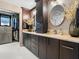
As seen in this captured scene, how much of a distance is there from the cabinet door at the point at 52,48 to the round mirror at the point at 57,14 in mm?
883

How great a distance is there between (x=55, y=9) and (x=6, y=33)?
4.61 metres

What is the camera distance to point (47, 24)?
3707 mm

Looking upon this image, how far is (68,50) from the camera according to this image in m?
1.88

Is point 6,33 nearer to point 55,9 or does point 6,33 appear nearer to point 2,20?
point 2,20

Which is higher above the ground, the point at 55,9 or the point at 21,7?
the point at 21,7

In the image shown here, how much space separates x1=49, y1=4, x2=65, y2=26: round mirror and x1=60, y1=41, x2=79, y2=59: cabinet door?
119 centimetres

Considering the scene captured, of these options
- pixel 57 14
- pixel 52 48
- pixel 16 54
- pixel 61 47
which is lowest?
pixel 16 54

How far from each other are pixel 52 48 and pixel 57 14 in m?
1.31

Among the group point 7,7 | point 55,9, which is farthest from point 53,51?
point 7,7

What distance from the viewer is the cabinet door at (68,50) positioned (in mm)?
1724

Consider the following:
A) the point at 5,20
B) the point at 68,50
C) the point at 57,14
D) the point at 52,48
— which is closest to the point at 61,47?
the point at 68,50

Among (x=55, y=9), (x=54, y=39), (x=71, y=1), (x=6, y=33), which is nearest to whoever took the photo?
(x=54, y=39)

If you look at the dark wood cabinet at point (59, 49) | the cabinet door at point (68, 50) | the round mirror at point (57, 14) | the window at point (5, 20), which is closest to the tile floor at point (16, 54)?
the dark wood cabinet at point (59, 49)

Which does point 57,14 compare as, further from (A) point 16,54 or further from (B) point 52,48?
(A) point 16,54
